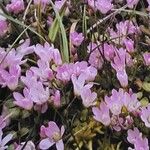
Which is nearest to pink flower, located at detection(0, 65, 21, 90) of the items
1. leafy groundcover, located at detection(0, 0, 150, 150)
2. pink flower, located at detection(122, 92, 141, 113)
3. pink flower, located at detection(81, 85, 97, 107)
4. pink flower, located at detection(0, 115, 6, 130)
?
leafy groundcover, located at detection(0, 0, 150, 150)

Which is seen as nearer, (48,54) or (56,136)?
(56,136)

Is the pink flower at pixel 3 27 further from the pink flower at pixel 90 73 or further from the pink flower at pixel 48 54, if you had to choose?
the pink flower at pixel 90 73

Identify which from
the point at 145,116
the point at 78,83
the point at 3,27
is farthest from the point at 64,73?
the point at 3,27

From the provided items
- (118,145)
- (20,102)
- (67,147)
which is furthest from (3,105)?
(118,145)

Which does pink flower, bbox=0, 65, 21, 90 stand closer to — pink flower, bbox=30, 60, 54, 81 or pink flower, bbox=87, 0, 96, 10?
pink flower, bbox=30, 60, 54, 81

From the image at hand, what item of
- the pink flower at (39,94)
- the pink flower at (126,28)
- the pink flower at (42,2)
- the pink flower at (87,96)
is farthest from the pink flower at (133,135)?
the pink flower at (42,2)

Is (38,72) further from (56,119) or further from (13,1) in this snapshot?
(13,1)

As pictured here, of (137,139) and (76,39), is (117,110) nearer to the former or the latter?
(137,139)
